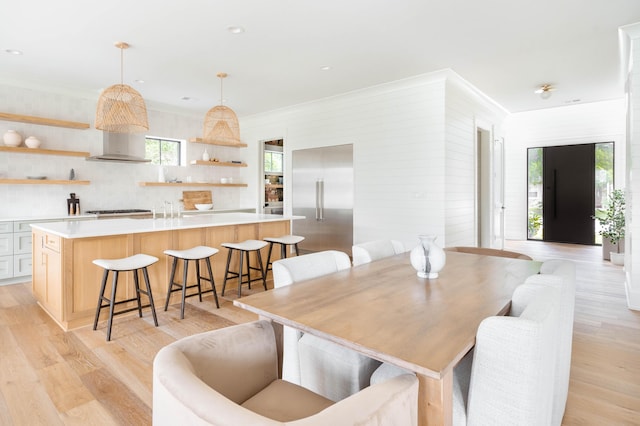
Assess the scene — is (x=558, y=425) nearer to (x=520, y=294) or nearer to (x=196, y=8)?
(x=520, y=294)

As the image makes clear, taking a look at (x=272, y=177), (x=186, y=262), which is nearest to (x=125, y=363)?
(x=186, y=262)

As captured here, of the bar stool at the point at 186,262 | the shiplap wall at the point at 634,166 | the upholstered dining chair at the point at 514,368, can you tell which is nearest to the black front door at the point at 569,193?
the shiplap wall at the point at 634,166

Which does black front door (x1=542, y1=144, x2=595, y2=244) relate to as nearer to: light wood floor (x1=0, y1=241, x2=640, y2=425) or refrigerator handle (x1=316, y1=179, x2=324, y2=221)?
light wood floor (x1=0, y1=241, x2=640, y2=425)

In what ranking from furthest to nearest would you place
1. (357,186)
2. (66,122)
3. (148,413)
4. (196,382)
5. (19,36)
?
(357,186) → (66,122) → (19,36) → (148,413) → (196,382)

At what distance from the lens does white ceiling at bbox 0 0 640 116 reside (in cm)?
327

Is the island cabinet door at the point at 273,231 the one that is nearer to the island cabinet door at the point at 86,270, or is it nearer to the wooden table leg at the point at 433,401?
the island cabinet door at the point at 86,270

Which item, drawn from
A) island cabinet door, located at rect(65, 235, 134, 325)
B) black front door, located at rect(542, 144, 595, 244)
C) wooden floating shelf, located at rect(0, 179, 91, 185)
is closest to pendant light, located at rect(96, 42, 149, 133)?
island cabinet door, located at rect(65, 235, 134, 325)

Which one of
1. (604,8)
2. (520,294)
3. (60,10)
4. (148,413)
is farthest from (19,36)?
(604,8)

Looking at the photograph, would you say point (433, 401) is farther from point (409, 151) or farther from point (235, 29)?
point (409, 151)

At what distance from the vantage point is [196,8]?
324cm

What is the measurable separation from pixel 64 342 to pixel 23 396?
0.83m

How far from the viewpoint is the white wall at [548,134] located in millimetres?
6996

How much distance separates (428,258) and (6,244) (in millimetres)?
5413

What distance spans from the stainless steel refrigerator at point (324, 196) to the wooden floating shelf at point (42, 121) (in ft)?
11.6
